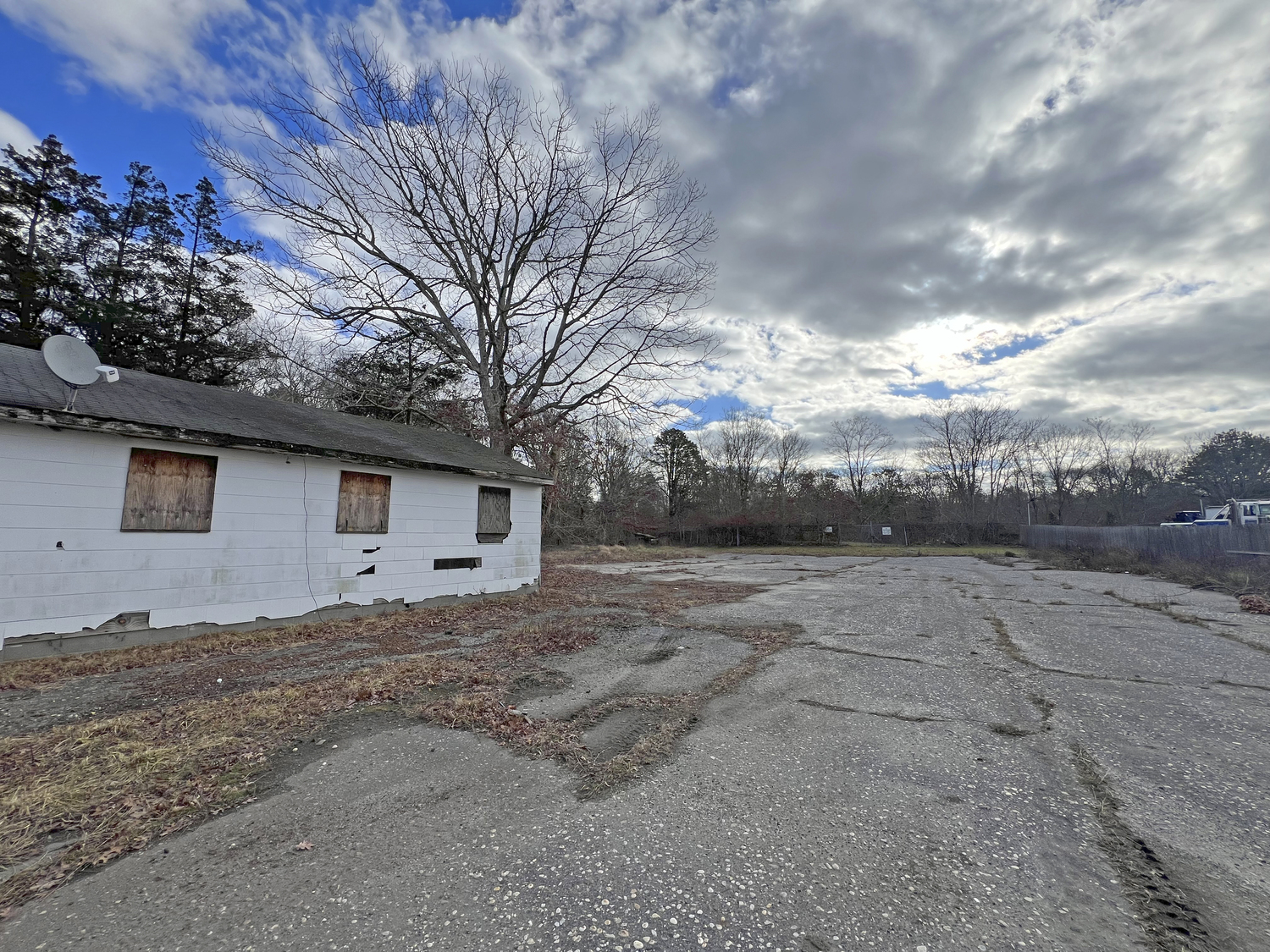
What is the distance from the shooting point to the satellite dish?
566 cm

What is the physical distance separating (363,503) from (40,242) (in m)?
22.7

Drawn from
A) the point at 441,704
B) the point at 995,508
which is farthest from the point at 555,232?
the point at 995,508

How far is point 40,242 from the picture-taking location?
19.2 metres

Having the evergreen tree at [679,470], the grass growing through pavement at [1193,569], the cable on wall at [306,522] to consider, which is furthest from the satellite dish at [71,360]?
the evergreen tree at [679,470]

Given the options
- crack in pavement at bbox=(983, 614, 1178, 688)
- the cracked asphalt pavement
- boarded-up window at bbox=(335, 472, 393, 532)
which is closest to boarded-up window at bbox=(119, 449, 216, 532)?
boarded-up window at bbox=(335, 472, 393, 532)

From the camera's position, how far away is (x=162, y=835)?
2.43 meters

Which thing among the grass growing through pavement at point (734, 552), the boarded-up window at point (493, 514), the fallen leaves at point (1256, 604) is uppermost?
the boarded-up window at point (493, 514)

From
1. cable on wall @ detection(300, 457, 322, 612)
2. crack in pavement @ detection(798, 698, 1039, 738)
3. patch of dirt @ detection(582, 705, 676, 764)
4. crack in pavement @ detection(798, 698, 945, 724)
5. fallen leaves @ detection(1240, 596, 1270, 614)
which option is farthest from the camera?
fallen leaves @ detection(1240, 596, 1270, 614)

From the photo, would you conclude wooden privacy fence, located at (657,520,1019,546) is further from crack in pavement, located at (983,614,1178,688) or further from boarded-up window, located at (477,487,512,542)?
crack in pavement, located at (983,614,1178,688)

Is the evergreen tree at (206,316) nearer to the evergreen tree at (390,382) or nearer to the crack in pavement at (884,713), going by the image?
the evergreen tree at (390,382)

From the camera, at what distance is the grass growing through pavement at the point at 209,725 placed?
2.46 m

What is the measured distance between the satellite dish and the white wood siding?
0.66m

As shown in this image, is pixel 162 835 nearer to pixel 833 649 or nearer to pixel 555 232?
pixel 833 649

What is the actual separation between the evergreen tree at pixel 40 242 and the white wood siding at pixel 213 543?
59.0 feet
